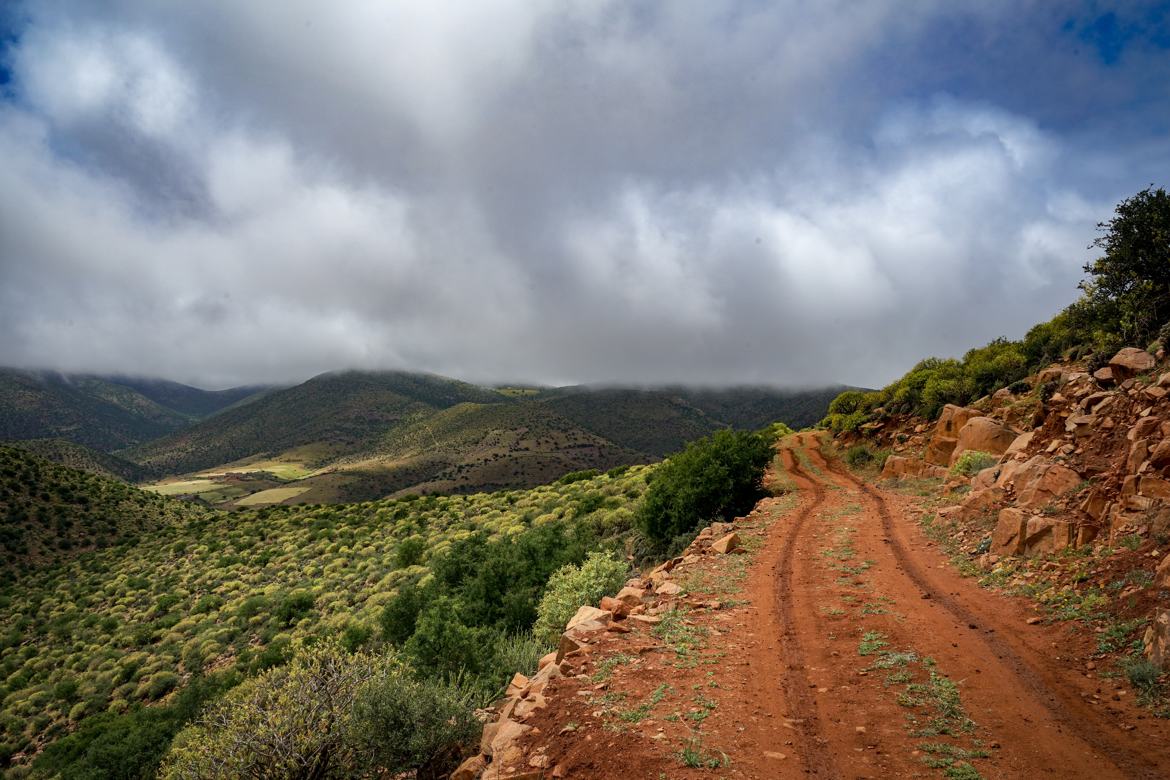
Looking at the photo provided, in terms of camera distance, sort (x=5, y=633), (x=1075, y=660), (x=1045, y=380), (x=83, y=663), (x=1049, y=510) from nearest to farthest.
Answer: (x=1075, y=660), (x=1049, y=510), (x=1045, y=380), (x=83, y=663), (x=5, y=633)

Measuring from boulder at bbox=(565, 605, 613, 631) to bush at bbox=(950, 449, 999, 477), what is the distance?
13.7 metres

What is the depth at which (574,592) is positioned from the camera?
12.2 meters

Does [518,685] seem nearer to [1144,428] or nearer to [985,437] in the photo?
[1144,428]

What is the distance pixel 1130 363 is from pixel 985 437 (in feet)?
18.7

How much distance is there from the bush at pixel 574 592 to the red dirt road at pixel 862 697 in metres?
2.77

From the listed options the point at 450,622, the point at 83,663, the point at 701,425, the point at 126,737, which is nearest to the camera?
the point at 450,622

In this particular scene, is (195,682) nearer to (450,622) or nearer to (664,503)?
(450,622)

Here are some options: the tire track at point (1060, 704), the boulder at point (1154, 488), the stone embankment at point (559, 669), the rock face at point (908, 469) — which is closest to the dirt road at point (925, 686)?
the tire track at point (1060, 704)

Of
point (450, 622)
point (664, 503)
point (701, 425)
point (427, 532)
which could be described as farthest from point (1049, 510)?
point (701, 425)

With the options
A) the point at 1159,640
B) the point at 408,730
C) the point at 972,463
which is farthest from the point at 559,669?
the point at 972,463

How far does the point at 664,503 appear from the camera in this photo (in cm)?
1880

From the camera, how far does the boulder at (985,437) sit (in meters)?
17.6

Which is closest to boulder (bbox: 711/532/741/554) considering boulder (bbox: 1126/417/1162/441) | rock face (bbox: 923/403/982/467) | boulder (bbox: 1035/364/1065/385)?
boulder (bbox: 1126/417/1162/441)

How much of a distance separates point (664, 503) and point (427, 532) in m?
21.3
